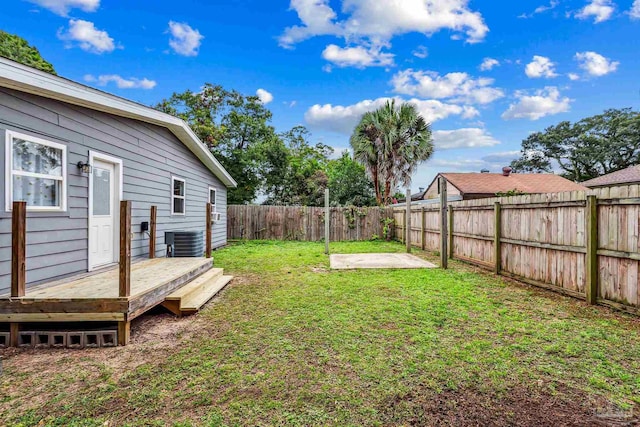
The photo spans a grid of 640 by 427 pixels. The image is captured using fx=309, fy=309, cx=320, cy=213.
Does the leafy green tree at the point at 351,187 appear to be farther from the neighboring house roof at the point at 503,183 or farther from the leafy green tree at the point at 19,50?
the leafy green tree at the point at 19,50

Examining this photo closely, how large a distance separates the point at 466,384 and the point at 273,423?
136 centimetres

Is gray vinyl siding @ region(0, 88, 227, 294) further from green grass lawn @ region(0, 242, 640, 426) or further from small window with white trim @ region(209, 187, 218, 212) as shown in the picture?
small window with white trim @ region(209, 187, 218, 212)

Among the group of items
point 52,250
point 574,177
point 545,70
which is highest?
point 545,70

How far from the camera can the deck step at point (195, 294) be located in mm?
3887

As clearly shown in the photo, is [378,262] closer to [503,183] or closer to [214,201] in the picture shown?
[214,201]

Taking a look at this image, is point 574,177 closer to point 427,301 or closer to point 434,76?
point 434,76

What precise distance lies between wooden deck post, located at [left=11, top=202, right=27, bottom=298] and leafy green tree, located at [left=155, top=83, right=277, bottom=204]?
1591 cm

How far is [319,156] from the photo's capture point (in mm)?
25516

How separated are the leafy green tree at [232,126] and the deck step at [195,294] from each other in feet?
45.8

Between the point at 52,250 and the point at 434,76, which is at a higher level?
the point at 434,76

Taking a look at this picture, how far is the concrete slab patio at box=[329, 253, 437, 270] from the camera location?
7.13 m

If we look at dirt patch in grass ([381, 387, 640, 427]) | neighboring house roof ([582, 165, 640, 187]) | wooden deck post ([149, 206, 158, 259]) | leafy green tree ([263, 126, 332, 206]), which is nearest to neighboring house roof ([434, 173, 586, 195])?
neighboring house roof ([582, 165, 640, 187])

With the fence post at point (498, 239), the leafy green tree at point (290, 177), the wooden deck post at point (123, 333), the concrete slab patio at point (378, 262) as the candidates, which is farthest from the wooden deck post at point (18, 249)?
the leafy green tree at point (290, 177)

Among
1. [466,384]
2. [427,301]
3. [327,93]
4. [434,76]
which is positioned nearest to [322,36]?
[327,93]
